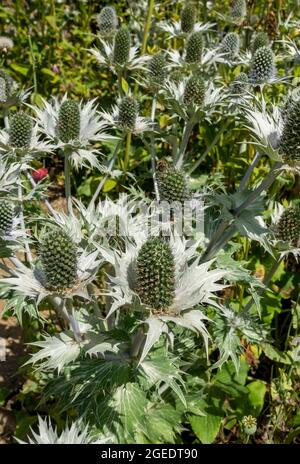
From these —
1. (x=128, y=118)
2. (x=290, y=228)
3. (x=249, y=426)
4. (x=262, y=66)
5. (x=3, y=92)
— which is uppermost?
(x=262, y=66)

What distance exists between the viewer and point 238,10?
3.14 metres

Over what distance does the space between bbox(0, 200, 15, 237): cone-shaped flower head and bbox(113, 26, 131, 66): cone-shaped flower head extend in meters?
1.29

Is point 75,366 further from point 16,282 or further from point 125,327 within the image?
point 16,282

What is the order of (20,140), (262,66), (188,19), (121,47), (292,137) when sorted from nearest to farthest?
1. (292,137)
2. (20,140)
3. (262,66)
4. (121,47)
5. (188,19)

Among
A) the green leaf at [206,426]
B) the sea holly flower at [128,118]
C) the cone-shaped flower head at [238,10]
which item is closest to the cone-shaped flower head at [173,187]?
the sea holly flower at [128,118]

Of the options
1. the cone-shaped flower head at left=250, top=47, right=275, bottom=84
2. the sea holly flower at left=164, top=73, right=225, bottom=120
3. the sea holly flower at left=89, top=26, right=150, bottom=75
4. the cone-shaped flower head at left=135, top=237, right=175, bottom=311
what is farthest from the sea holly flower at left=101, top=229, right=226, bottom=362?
the sea holly flower at left=89, top=26, right=150, bottom=75

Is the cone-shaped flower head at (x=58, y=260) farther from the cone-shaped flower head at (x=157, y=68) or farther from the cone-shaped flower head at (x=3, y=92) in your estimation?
the cone-shaped flower head at (x=157, y=68)

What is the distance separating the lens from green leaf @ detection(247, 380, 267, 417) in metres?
2.09

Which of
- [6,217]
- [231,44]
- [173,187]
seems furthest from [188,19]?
[6,217]

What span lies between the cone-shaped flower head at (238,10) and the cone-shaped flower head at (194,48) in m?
0.66

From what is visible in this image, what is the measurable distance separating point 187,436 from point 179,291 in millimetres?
1184

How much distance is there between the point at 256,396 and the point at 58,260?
1.26 m

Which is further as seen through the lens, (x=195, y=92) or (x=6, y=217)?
(x=195, y=92)

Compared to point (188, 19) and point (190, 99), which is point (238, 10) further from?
point (190, 99)
